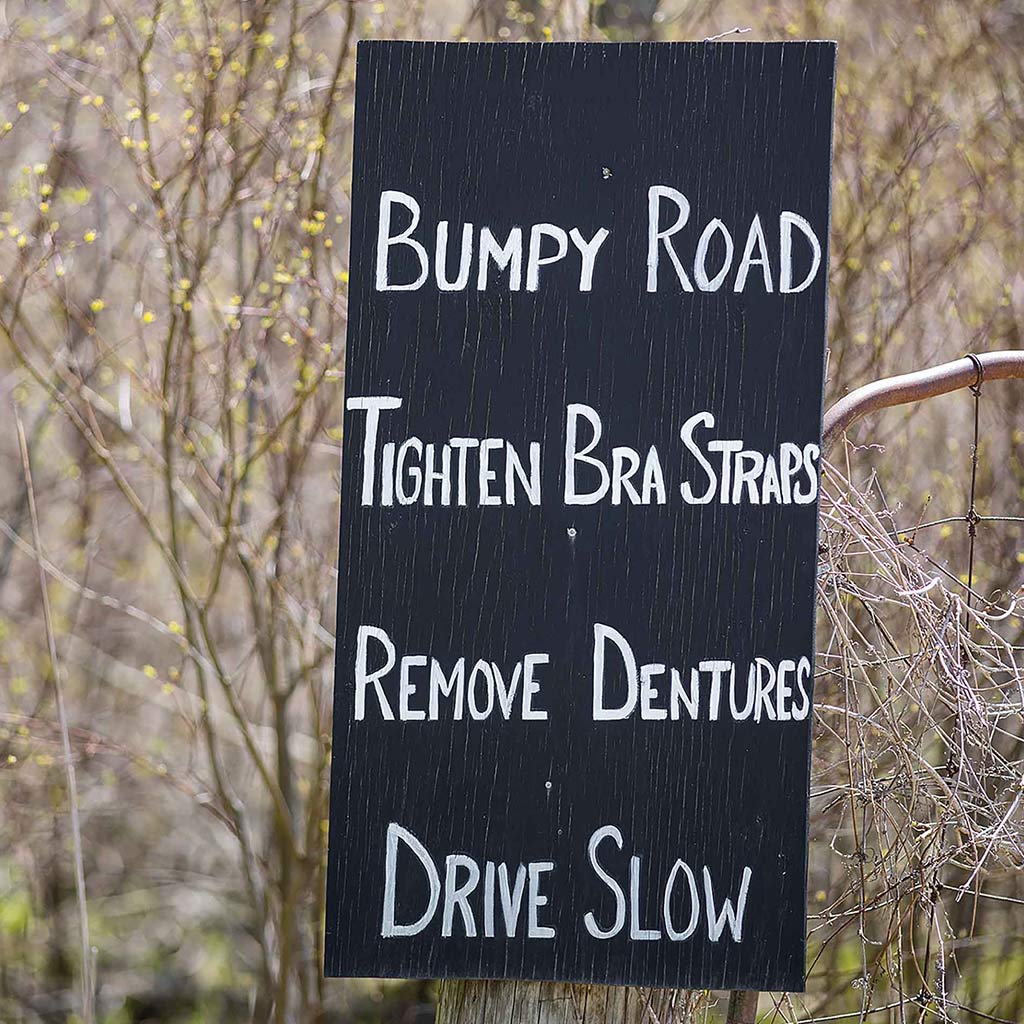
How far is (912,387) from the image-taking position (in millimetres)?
1802

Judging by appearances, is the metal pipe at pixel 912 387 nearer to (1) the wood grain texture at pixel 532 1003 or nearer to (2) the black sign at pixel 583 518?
(2) the black sign at pixel 583 518

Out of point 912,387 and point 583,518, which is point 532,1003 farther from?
point 912,387

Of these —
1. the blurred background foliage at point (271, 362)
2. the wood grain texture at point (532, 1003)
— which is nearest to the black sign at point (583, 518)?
the wood grain texture at point (532, 1003)

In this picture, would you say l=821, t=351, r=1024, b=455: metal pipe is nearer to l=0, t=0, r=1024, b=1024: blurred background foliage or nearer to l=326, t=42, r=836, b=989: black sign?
l=326, t=42, r=836, b=989: black sign

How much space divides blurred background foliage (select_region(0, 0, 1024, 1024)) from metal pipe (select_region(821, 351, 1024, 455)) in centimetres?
137

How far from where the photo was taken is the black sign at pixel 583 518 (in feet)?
5.04

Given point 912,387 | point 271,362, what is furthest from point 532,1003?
point 271,362

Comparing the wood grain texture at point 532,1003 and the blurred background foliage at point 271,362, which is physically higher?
the blurred background foliage at point 271,362

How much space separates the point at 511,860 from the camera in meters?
1.54

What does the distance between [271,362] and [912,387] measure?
2.50 m

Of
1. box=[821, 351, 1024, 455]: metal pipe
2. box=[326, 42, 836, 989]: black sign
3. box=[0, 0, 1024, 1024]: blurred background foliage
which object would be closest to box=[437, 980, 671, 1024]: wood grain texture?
box=[326, 42, 836, 989]: black sign

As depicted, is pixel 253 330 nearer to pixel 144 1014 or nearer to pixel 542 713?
pixel 542 713

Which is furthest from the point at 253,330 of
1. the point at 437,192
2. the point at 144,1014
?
the point at 144,1014

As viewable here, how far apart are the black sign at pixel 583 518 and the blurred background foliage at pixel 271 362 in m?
1.60
